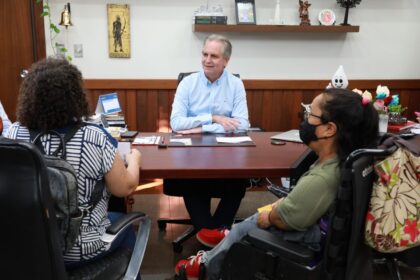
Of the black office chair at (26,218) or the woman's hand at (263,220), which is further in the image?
the woman's hand at (263,220)

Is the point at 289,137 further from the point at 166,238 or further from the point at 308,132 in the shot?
the point at 166,238

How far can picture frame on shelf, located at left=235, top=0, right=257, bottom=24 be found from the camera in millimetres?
3520

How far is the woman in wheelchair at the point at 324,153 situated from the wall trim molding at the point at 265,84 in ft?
7.81

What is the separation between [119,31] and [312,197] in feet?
9.13

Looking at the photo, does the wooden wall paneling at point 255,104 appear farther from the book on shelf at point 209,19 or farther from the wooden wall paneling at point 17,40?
the wooden wall paneling at point 17,40

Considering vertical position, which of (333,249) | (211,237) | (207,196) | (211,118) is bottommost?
(211,237)

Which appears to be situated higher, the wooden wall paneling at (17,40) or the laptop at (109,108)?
the wooden wall paneling at (17,40)

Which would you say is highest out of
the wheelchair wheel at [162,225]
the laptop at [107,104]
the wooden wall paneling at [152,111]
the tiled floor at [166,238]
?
the laptop at [107,104]

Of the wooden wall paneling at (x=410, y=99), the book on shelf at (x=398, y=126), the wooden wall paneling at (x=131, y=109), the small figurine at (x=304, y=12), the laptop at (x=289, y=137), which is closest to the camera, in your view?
the laptop at (x=289, y=137)

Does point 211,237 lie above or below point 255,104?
below

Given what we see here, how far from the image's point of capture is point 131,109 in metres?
3.71

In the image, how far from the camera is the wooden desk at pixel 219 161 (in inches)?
64.1

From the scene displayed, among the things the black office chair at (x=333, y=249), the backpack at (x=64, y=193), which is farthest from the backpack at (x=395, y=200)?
the backpack at (x=64, y=193)

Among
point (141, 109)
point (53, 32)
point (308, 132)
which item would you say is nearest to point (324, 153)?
point (308, 132)
